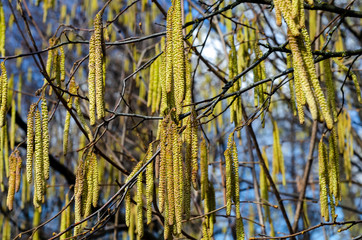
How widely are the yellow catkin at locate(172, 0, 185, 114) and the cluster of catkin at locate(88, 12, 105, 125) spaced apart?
23cm

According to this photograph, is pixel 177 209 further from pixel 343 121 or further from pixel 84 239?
pixel 343 121

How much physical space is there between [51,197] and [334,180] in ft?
9.60

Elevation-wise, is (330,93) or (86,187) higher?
(330,93)

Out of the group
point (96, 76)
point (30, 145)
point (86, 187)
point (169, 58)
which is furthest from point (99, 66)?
point (86, 187)

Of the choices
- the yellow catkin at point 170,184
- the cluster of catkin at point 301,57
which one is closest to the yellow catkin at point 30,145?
the yellow catkin at point 170,184

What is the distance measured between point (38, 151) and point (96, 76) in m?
0.29

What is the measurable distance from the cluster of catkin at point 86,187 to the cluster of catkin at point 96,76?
0.92ft

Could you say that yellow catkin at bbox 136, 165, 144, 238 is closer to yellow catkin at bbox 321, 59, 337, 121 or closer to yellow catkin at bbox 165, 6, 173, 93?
yellow catkin at bbox 165, 6, 173, 93

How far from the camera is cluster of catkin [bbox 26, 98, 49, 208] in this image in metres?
1.38

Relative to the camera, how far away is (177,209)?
1.27 metres

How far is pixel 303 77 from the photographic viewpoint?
3.51ft

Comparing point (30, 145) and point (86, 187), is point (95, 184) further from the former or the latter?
point (30, 145)

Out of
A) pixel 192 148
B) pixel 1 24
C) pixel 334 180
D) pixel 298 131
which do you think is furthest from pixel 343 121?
pixel 298 131

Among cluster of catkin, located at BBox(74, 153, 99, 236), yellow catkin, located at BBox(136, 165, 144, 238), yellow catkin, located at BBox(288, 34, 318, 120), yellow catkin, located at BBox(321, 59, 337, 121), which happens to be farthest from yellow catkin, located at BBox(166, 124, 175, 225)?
yellow catkin, located at BBox(321, 59, 337, 121)
